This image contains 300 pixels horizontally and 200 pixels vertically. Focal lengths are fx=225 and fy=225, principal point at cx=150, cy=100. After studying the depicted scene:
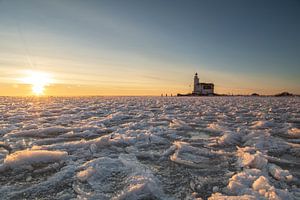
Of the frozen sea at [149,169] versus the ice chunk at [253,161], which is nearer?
the frozen sea at [149,169]

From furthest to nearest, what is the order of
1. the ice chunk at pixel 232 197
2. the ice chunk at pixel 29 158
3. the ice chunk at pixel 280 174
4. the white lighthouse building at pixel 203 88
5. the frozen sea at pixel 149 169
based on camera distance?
the white lighthouse building at pixel 203 88 < the ice chunk at pixel 29 158 < the ice chunk at pixel 280 174 < the frozen sea at pixel 149 169 < the ice chunk at pixel 232 197

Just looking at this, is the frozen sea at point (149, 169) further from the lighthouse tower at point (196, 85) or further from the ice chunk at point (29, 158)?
the lighthouse tower at point (196, 85)

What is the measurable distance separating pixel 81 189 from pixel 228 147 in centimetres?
392

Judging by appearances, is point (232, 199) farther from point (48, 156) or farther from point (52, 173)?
point (48, 156)

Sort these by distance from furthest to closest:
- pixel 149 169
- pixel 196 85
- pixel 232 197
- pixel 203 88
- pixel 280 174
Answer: pixel 196 85 < pixel 203 88 < pixel 149 169 < pixel 280 174 < pixel 232 197

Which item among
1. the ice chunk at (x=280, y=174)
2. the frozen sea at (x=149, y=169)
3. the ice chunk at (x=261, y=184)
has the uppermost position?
the ice chunk at (x=261, y=184)

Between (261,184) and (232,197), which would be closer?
(232,197)

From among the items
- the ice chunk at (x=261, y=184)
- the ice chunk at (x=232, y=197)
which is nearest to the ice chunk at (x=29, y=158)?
the ice chunk at (x=232, y=197)

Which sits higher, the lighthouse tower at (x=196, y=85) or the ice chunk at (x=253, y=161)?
the lighthouse tower at (x=196, y=85)

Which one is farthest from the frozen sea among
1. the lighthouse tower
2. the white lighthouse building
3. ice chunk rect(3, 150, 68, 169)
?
the white lighthouse building

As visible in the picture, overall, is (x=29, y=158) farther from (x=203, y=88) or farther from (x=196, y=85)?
(x=196, y=85)

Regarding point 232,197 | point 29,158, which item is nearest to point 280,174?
point 232,197

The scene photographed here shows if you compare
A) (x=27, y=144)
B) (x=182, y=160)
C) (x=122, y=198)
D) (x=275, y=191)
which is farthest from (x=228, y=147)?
(x=27, y=144)

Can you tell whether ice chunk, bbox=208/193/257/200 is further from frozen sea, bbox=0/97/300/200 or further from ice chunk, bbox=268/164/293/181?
ice chunk, bbox=268/164/293/181
